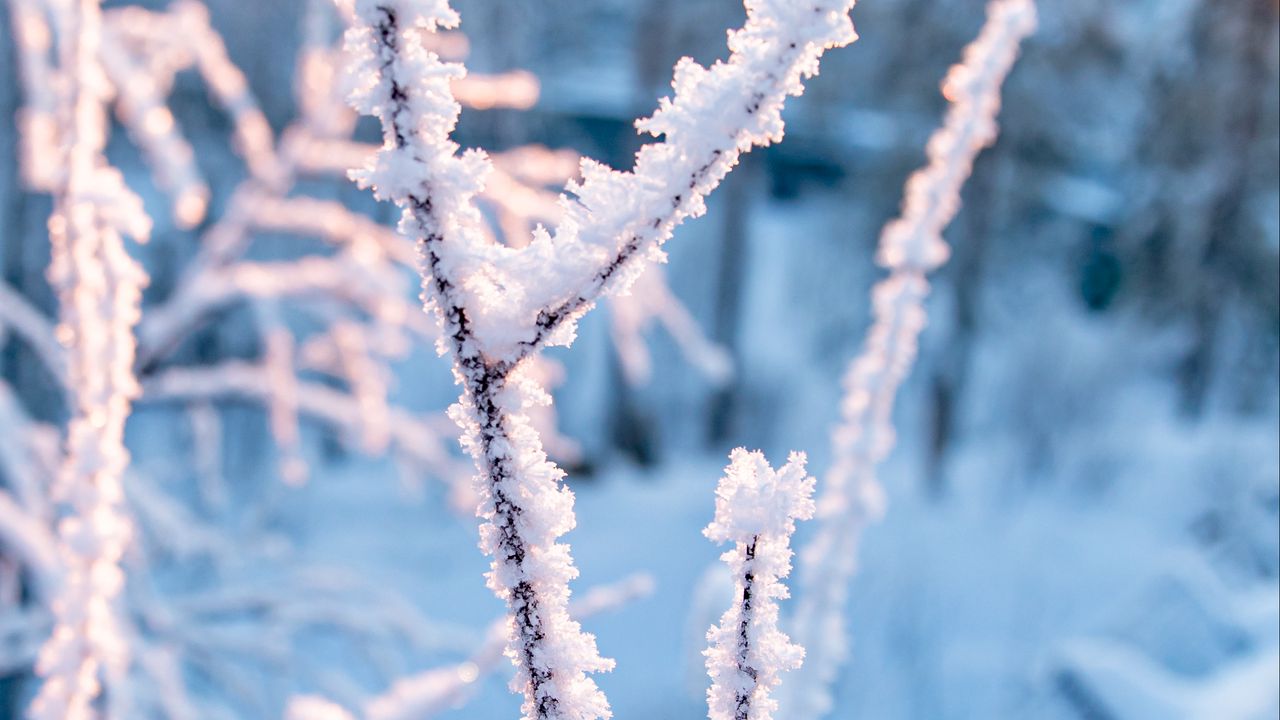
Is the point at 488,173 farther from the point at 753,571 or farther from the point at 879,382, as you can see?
the point at 879,382

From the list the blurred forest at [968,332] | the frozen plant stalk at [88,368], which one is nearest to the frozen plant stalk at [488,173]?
the frozen plant stalk at [88,368]

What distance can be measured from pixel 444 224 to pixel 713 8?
463 inches

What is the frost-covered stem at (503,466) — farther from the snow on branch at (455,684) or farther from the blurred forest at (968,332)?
the blurred forest at (968,332)

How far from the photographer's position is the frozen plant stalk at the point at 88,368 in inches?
38.2

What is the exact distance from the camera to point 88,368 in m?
1.04

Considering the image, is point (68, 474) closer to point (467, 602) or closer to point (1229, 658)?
point (1229, 658)

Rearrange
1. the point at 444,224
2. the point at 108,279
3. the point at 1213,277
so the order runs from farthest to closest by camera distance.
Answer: the point at 1213,277
the point at 108,279
the point at 444,224

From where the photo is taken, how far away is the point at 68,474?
1.02 meters

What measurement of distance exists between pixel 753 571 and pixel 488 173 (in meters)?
0.32

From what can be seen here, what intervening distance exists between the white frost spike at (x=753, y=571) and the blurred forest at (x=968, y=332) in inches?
252

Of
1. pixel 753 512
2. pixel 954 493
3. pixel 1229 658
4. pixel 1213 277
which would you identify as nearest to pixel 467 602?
pixel 954 493

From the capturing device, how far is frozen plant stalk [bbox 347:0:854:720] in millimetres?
521

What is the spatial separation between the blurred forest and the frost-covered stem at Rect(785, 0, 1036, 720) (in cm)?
594

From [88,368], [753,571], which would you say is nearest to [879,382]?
[753,571]
